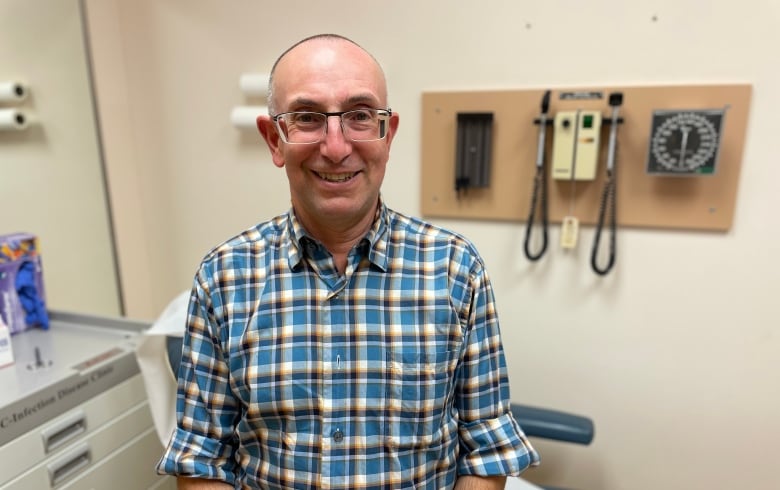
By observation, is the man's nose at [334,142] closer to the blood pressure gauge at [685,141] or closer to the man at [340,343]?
the man at [340,343]

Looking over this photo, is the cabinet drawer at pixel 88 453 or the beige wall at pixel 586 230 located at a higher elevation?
the beige wall at pixel 586 230

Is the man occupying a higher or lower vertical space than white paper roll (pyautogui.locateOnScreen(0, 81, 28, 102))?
lower

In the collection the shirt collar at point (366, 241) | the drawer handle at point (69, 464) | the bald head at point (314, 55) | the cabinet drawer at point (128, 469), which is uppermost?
the bald head at point (314, 55)

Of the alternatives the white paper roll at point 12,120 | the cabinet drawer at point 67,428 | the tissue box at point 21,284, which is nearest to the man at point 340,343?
the cabinet drawer at point 67,428

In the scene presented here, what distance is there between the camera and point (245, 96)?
179cm

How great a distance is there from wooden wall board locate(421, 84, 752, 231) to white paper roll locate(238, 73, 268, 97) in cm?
54

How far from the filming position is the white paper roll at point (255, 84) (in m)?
1.69

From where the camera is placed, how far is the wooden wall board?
139 cm

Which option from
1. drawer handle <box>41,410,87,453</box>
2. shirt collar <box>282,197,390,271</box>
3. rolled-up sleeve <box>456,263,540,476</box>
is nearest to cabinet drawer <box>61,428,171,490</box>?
drawer handle <box>41,410,87,453</box>

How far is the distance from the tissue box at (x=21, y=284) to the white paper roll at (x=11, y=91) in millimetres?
455

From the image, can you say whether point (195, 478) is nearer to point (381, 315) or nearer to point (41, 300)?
point (381, 315)

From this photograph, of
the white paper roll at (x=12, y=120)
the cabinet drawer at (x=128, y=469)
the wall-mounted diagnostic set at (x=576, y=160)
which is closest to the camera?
the cabinet drawer at (x=128, y=469)

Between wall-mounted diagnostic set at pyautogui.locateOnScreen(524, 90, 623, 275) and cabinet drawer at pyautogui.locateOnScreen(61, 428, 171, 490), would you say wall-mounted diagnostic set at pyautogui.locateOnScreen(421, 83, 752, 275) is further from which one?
cabinet drawer at pyautogui.locateOnScreen(61, 428, 171, 490)

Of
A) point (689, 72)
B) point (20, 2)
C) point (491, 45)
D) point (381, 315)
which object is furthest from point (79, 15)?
point (689, 72)
